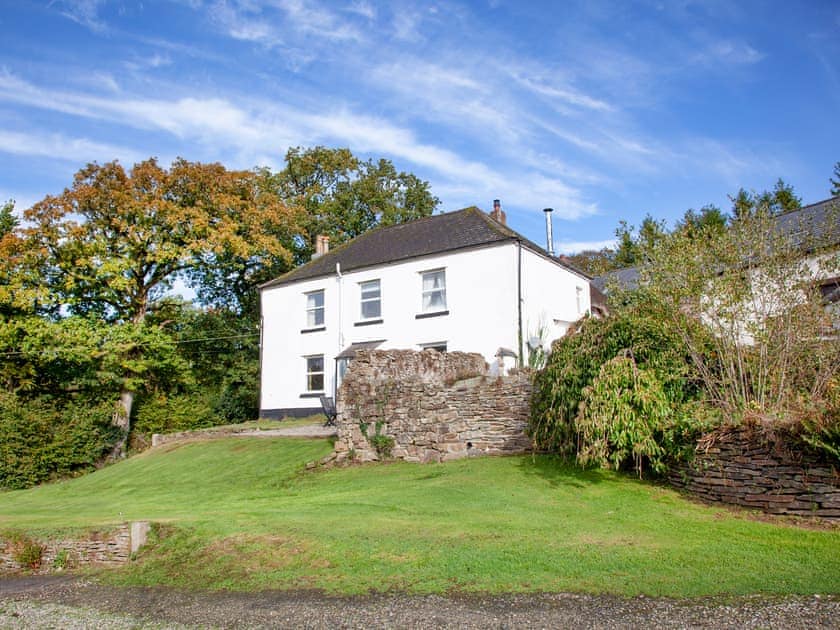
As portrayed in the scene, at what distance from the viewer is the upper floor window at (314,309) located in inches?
1132

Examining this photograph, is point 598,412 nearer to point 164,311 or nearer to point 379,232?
point 379,232

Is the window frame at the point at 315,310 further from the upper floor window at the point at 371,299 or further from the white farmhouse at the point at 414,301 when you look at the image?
the upper floor window at the point at 371,299

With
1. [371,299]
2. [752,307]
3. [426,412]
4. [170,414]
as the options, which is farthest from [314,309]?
[752,307]

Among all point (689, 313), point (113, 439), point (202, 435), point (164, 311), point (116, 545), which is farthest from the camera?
point (164, 311)

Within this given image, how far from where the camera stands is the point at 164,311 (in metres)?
33.6

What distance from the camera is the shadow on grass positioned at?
1186 cm

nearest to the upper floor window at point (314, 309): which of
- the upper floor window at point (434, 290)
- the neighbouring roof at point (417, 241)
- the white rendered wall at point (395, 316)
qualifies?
the white rendered wall at point (395, 316)

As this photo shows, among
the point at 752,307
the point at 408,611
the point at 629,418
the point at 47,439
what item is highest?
the point at 752,307

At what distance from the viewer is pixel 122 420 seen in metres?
29.9

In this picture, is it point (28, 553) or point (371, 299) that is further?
point (371, 299)

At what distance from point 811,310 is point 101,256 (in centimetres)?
2876

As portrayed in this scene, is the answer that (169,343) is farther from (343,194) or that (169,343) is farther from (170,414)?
(343,194)

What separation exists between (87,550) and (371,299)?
17901mm

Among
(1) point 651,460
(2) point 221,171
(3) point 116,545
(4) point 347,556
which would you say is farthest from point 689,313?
(2) point 221,171
